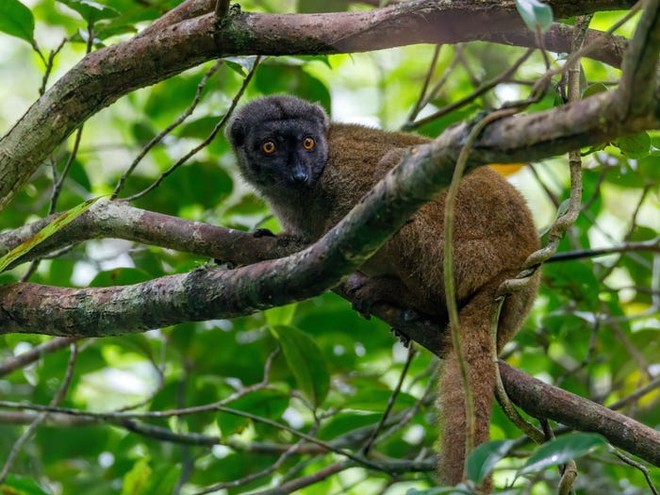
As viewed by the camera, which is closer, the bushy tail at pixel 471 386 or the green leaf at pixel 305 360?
the bushy tail at pixel 471 386

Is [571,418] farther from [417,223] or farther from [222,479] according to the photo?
[222,479]

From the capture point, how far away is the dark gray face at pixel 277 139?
220 inches

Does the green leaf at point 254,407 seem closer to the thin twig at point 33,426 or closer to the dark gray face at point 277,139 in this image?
the thin twig at point 33,426

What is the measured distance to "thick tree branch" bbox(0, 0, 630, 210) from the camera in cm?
374

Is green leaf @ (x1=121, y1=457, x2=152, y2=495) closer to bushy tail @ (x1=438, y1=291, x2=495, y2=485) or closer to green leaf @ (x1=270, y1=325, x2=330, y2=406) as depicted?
green leaf @ (x1=270, y1=325, x2=330, y2=406)

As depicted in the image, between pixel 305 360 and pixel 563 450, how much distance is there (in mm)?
3021

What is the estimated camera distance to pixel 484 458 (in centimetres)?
231

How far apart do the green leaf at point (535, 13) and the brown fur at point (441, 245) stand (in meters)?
1.78

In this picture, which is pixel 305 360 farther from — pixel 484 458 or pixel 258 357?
pixel 484 458

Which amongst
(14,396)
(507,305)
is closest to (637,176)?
(507,305)

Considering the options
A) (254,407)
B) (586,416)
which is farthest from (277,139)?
(586,416)

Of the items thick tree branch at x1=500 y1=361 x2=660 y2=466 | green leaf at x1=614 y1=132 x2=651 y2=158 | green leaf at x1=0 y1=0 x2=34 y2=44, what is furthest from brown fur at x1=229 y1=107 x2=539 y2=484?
green leaf at x1=0 y1=0 x2=34 y2=44

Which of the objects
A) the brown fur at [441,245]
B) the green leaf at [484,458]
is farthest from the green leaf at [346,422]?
the green leaf at [484,458]

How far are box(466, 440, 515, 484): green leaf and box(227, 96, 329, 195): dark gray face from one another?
3280 millimetres
